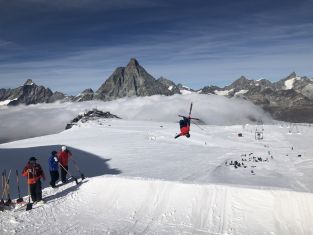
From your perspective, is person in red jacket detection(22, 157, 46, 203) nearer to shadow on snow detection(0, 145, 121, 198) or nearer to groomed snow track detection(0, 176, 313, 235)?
groomed snow track detection(0, 176, 313, 235)

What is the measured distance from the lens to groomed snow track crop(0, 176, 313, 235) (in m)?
13.4

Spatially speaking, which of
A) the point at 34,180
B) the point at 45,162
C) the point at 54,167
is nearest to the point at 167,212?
the point at 34,180

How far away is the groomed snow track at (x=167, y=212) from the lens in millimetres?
13406

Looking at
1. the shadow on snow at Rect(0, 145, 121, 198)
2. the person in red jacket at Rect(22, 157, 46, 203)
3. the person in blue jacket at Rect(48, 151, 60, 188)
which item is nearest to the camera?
the person in red jacket at Rect(22, 157, 46, 203)

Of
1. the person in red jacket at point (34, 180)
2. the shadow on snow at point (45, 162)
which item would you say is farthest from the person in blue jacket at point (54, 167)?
the shadow on snow at point (45, 162)

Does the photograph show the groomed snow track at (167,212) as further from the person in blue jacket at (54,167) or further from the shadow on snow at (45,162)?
the shadow on snow at (45,162)

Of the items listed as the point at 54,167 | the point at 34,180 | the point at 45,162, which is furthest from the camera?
the point at 45,162

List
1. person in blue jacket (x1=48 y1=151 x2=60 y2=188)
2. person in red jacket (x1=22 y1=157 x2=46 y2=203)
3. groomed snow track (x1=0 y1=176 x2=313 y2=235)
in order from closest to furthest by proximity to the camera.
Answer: groomed snow track (x1=0 y1=176 x2=313 y2=235) < person in red jacket (x1=22 y1=157 x2=46 y2=203) < person in blue jacket (x1=48 y1=151 x2=60 y2=188)

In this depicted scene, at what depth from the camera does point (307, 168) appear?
33125 millimetres

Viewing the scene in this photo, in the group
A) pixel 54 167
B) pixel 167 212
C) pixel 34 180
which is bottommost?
pixel 167 212

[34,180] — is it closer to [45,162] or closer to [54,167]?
[54,167]

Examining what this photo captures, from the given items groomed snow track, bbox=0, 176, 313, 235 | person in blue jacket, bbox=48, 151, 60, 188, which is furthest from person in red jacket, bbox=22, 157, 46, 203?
person in blue jacket, bbox=48, 151, 60, 188

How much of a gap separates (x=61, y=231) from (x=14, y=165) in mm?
19049

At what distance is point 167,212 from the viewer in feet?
49.1
